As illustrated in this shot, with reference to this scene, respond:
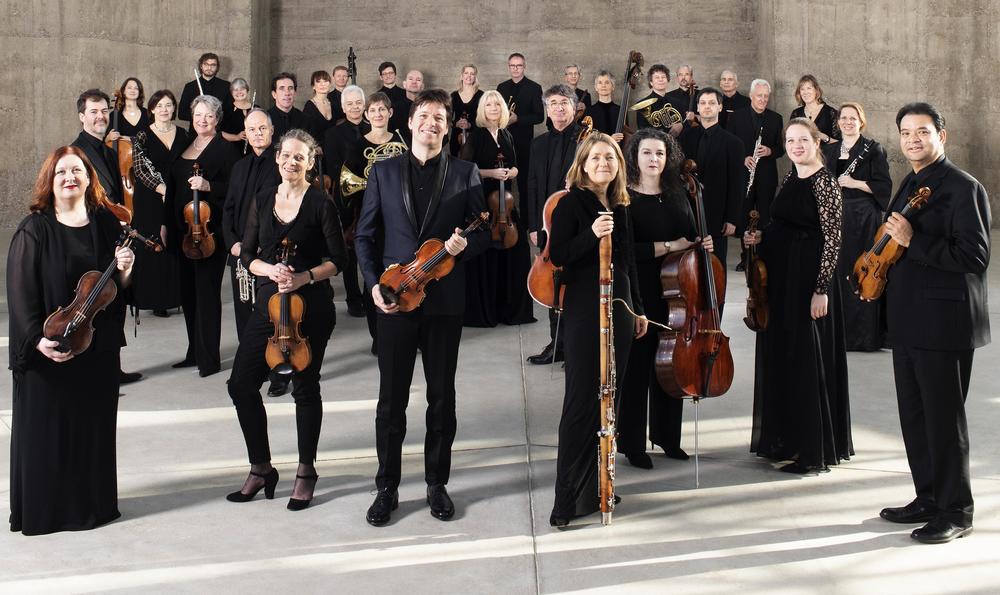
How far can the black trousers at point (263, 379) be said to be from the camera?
4.61 metres

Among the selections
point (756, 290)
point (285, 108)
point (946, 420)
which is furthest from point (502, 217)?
point (946, 420)

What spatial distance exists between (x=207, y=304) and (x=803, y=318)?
12.1 feet

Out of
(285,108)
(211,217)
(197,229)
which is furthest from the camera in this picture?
(285,108)

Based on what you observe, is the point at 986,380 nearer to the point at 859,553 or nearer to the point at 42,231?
the point at 859,553

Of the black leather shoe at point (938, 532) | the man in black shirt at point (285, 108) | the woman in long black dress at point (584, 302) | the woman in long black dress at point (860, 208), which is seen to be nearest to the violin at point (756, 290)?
the woman in long black dress at point (584, 302)

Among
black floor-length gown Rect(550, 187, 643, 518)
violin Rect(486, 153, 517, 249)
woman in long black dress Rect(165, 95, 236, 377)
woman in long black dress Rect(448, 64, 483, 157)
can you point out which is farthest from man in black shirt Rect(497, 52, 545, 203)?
black floor-length gown Rect(550, 187, 643, 518)

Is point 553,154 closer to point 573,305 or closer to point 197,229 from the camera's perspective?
point 197,229

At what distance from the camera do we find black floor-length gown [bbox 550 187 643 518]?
437cm

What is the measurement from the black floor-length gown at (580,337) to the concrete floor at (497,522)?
174 mm

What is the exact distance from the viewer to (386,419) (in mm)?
4516

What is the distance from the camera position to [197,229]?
22.0ft

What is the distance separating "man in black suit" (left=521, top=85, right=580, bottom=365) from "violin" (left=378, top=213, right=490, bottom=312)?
2.21 meters

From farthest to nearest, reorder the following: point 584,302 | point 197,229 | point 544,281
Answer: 1. point 197,229
2. point 544,281
3. point 584,302

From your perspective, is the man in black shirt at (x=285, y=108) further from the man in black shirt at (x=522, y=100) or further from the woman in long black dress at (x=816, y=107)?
the woman in long black dress at (x=816, y=107)
